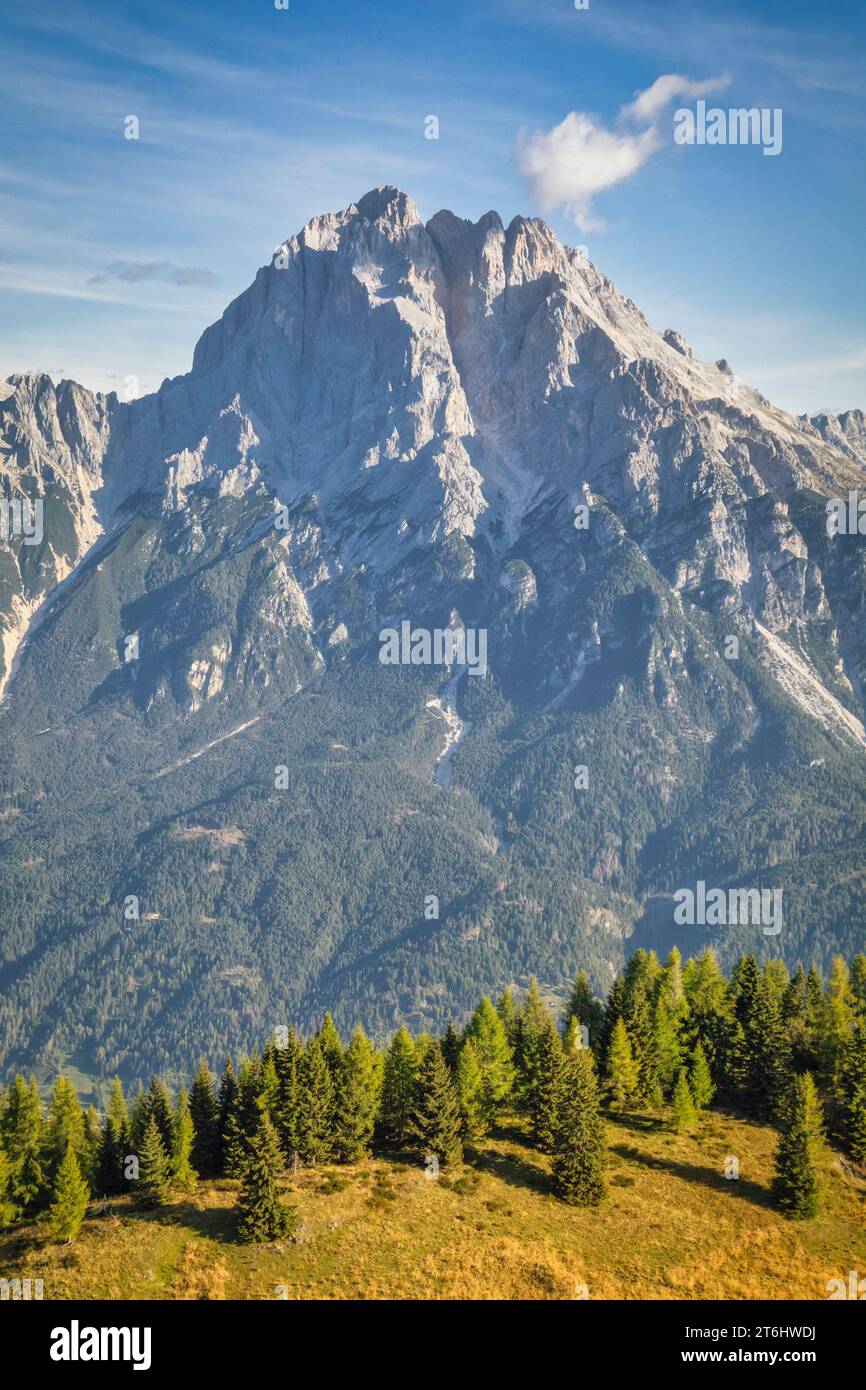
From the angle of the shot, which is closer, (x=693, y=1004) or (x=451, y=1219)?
(x=451, y=1219)

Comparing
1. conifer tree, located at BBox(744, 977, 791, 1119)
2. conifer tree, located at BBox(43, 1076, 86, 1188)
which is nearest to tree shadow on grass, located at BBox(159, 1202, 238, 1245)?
conifer tree, located at BBox(43, 1076, 86, 1188)

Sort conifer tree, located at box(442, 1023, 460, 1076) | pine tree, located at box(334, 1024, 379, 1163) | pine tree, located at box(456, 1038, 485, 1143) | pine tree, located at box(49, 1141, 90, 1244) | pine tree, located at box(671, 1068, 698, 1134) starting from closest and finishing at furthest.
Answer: pine tree, located at box(49, 1141, 90, 1244)
pine tree, located at box(334, 1024, 379, 1163)
pine tree, located at box(456, 1038, 485, 1143)
pine tree, located at box(671, 1068, 698, 1134)
conifer tree, located at box(442, 1023, 460, 1076)

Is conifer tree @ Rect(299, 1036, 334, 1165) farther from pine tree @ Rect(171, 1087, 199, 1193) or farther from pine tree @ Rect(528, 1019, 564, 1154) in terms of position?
pine tree @ Rect(528, 1019, 564, 1154)

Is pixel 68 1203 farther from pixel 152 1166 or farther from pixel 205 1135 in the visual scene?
pixel 205 1135

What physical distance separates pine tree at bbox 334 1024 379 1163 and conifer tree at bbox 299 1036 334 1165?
82 centimetres

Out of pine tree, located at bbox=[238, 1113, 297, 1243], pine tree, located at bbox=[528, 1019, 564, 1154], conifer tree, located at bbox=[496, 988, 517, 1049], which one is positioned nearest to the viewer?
pine tree, located at bbox=[238, 1113, 297, 1243]

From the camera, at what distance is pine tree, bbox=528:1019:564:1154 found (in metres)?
99.2

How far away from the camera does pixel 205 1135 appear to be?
98.6 meters

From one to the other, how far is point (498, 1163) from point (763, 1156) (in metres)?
25.1

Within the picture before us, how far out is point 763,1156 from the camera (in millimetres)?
99875

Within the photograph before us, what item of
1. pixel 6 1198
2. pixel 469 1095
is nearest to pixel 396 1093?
pixel 469 1095
